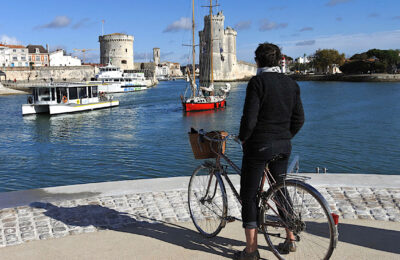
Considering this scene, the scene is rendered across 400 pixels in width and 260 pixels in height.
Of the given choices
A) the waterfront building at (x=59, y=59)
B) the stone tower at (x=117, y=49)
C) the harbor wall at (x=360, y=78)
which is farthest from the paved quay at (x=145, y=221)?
the waterfront building at (x=59, y=59)

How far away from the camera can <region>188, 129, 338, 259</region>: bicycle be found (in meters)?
2.86

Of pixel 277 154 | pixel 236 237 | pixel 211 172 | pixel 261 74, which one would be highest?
pixel 261 74

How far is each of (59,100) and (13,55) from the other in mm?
62435

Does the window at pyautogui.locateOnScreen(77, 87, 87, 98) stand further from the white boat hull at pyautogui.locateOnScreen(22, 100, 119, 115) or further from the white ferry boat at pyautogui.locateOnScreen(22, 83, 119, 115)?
the white boat hull at pyautogui.locateOnScreen(22, 100, 119, 115)

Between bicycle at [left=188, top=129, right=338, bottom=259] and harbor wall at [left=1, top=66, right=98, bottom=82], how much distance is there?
7354 cm

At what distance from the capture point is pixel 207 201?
150 inches

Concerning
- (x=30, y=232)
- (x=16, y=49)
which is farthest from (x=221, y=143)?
(x=16, y=49)

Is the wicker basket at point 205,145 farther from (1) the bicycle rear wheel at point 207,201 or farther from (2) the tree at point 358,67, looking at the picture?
(2) the tree at point 358,67

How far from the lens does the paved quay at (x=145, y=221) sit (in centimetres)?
332

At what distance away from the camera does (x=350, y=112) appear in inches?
1078

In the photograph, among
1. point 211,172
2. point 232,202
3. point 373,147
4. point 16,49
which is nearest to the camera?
point 211,172

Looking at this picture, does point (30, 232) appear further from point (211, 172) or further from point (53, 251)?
point (211, 172)

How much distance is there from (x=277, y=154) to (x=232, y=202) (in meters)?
1.75

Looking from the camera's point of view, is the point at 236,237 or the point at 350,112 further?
the point at 350,112
